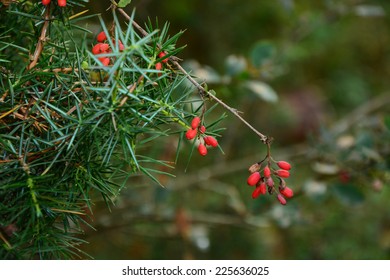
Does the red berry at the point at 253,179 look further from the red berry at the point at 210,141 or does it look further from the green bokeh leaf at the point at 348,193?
the green bokeh leaf at the point at 348,193

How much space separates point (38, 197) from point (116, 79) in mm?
147

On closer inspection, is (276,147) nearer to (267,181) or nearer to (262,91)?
(262,91)

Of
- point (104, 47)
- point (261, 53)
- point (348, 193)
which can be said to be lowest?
point (104, 47)

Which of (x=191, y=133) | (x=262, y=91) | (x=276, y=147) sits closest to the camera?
(x=191, y=133)

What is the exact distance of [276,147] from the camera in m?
1.97

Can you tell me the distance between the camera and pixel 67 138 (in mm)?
512

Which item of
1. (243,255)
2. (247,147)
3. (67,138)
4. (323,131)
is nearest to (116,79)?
(67,138)

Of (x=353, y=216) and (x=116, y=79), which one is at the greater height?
(x=353, y=216)

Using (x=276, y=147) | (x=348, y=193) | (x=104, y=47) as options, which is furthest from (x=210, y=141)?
(x=276, y=147)

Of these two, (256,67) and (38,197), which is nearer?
(38,197)

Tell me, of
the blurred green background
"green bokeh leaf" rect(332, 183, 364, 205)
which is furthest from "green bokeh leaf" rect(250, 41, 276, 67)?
"green bokeh leaf" rect(332, 183, 364, 205)

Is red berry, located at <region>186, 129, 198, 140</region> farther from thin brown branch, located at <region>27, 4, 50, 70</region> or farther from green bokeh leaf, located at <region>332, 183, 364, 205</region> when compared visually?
green bokeh leaf, located at <region>332, 183, 364, 205</region>

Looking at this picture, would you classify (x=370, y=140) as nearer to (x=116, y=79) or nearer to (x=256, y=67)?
(x=256, y=67)

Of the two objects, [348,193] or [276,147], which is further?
[276,147]
